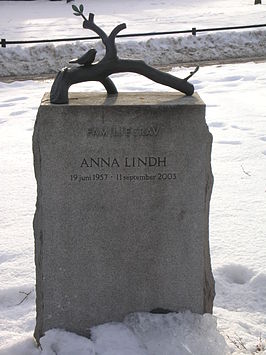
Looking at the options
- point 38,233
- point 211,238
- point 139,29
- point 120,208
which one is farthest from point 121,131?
point 139,29

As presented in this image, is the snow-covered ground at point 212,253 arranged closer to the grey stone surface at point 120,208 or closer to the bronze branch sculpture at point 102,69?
→ the grey stone surface at point 120,208

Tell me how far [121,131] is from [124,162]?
0.58 feet

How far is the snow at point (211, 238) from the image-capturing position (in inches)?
135

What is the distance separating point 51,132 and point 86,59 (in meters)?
0.51

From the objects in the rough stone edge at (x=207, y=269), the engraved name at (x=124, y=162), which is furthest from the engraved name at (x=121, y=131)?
the rough stone edge at (x=207, y=269)

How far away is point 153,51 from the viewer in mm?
18359

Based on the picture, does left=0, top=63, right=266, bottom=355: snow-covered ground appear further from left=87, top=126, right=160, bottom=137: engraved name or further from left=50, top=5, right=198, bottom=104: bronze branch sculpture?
left=50, top=5, right=198, bottom=104: bronze branch sculpture

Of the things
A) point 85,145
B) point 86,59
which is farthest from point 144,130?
point 86,59

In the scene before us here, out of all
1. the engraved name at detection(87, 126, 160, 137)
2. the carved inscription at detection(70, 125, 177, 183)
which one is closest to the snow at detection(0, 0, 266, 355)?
the carved inscription at detection(70, 125, 177, 183)

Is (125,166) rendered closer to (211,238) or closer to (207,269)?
(207,269)

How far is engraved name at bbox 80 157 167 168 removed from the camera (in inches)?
130

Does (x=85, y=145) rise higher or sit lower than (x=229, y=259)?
higher

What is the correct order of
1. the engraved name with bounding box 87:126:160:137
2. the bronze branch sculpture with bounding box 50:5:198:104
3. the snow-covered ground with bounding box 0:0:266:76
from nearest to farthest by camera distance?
the engraved name with bounding box 87:126:160:137 → the bronze branch sculpture with bounding box 50:5:198:104 → the snow-covered ground with bounding box 0:0:266:76

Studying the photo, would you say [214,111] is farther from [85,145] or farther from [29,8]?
[29,8]
